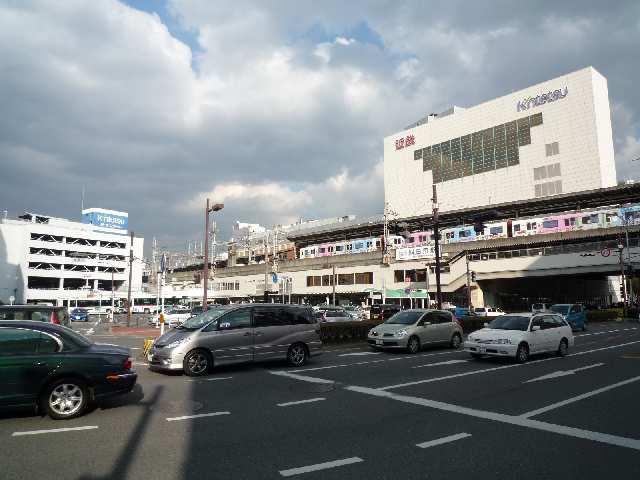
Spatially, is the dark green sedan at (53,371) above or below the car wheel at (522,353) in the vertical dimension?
above

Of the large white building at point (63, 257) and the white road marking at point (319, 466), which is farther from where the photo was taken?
the large white building at point (63, 257)

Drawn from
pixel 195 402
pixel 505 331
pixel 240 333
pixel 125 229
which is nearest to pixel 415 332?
pixel 505 331

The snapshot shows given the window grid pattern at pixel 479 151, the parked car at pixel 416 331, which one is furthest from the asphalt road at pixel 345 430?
the window grid pattern at pixel 479 151

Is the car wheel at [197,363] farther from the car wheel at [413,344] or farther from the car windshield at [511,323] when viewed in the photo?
the car windshield at [511,323]

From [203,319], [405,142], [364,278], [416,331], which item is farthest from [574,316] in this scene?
[405,142]

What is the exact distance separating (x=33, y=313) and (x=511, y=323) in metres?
14.5

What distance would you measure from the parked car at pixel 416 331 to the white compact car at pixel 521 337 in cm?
227

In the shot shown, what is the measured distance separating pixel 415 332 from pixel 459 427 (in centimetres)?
985

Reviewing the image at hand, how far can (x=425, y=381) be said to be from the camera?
436 inches

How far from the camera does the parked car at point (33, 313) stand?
13.1 m

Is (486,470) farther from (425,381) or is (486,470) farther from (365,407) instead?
(425,381)

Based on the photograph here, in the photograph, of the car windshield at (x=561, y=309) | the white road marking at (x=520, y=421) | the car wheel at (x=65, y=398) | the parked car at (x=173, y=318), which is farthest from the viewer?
the parked car at (x=173, y=318)

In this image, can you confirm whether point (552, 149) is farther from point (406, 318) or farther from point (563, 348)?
point (406, 318)

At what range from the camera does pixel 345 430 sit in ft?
22.6
